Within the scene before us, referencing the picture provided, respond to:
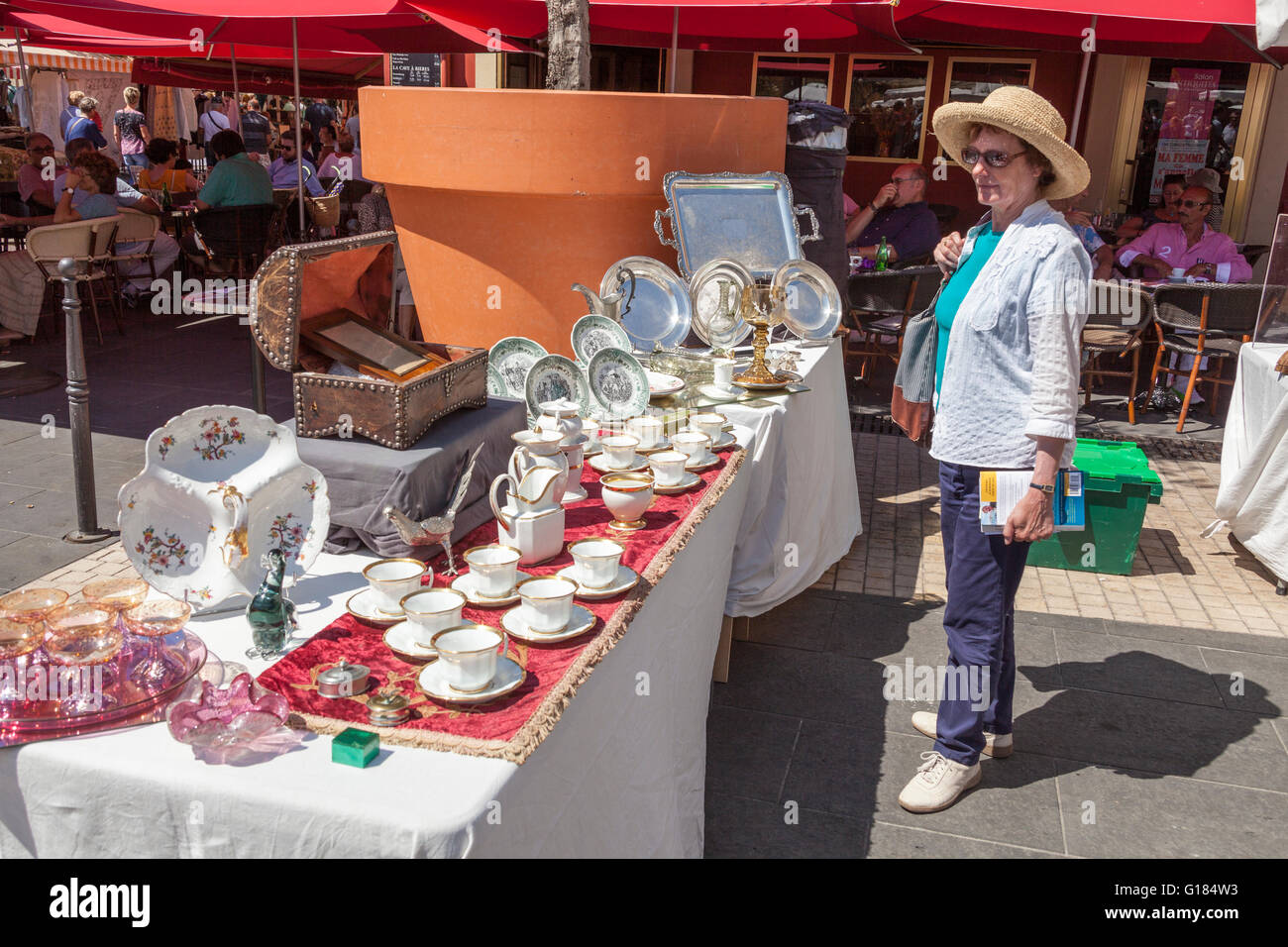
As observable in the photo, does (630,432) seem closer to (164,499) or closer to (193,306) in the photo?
(164,499)

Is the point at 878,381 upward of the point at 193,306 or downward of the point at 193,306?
downward

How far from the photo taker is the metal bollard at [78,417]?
4156mm

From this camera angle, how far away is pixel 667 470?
277 cm

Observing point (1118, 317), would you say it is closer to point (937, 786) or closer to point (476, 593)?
point (937, 786)

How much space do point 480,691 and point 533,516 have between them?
1.96 ft

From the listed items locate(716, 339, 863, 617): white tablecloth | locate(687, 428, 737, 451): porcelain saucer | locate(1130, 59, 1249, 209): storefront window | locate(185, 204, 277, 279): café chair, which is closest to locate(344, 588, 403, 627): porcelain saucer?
locate(687, 428, 737, 451): porcelain saucer

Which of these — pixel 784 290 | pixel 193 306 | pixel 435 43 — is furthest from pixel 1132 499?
pixel 435 43

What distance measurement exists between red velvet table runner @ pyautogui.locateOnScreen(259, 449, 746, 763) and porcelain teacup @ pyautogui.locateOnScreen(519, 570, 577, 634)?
1.5 inches

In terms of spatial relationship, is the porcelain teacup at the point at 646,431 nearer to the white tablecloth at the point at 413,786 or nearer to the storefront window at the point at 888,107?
the white tablecloth at the point at 413,786

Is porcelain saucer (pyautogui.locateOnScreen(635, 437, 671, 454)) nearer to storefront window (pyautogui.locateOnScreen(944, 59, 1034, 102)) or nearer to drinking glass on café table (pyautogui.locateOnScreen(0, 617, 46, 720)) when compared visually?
drinking glass on café table (pyautogui.locateOnScreen(0, 617, 46, 720))

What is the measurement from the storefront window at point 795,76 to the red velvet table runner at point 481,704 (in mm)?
9674

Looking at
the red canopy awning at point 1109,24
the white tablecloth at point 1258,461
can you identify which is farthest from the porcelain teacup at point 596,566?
the red canopy awning at point 1109,24

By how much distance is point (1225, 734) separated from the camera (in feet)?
10.7
